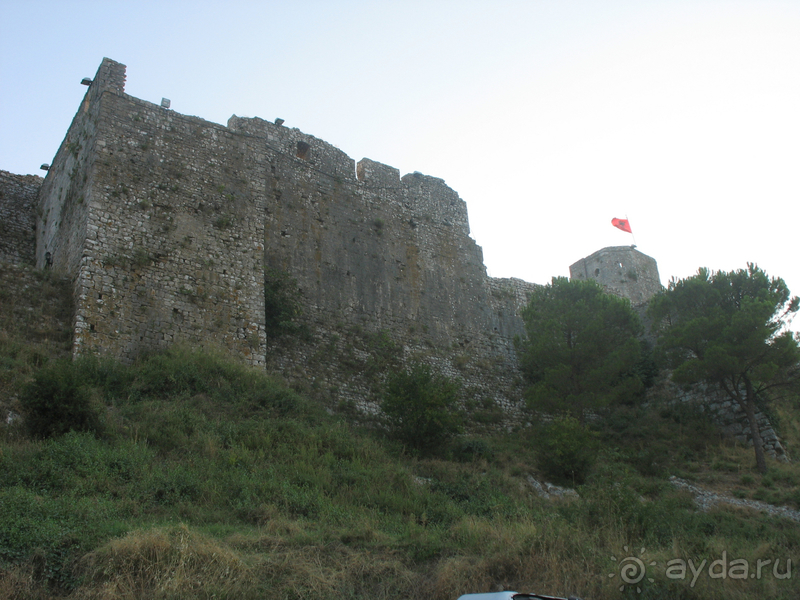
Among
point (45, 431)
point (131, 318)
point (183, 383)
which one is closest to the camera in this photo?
point (45, 431)

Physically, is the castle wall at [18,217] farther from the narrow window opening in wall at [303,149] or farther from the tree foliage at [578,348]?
the tree foliage at [578,348]

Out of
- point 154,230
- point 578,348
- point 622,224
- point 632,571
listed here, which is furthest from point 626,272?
point 632,571

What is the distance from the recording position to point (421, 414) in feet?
45.5

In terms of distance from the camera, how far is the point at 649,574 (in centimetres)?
694

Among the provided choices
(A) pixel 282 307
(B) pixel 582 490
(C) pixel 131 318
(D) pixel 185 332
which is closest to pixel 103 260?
(C) pixel 131 318

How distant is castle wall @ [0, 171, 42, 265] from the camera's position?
17062 mm

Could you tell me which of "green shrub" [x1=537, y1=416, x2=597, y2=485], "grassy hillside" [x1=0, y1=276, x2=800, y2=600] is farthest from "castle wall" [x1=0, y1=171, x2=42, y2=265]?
"green shrub" [x1=537, y1=416, x2=597, y2=485]

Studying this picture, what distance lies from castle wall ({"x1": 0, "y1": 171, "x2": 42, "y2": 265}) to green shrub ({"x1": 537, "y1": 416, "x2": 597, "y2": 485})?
45.6 ft

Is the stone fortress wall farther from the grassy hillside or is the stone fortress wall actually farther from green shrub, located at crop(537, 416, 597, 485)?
green shrub, located at crop(537, 416, 597, 485)

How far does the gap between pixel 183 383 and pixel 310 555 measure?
5.94 meters

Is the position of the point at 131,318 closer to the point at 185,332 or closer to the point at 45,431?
the point at 185,332

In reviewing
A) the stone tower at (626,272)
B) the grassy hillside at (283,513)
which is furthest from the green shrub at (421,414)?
the stone tower at (626,272)

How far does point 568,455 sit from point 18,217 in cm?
1553

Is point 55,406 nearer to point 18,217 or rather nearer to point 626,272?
point 18,217
